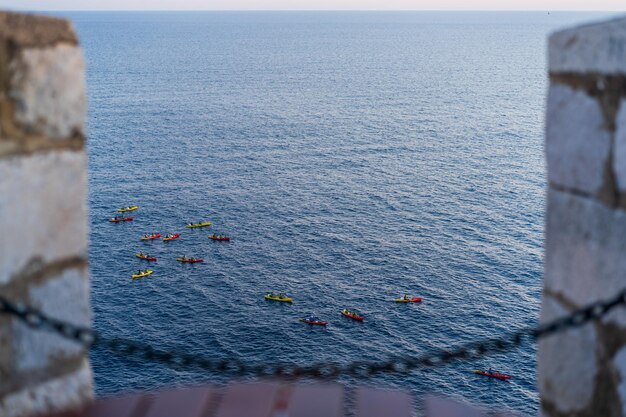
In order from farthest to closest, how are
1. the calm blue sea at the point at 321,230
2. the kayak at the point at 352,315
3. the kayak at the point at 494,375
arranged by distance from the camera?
the kayak at the point at 352,315 → the calm blue sea at the point at 321,230 → the kayak at the point at 494,375

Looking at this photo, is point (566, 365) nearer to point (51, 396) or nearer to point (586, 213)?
point (586, 213)

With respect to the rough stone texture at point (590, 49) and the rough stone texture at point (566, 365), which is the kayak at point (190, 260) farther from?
the rough stone texture at point (590, 49)

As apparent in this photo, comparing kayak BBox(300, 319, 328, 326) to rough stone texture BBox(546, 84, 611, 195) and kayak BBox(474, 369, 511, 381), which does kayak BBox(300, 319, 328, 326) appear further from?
rough stone texture BBox(546, 84, 611, 195)

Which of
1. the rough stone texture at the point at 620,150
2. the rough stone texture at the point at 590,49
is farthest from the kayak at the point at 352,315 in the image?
the rough stone texture at the point at 620,150

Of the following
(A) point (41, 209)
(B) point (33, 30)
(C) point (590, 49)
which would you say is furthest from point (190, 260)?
(C) point (590, 49)

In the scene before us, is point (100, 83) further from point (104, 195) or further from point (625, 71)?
point (625, 71)
